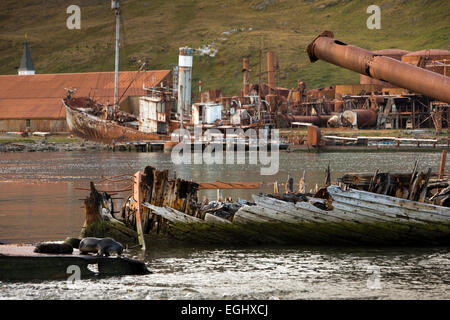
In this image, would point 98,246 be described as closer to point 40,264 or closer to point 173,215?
point 40,264

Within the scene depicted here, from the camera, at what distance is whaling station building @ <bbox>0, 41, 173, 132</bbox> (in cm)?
9394

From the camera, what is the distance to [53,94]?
98.6 m

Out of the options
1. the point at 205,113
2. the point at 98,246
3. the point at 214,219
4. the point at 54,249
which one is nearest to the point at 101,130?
the point at 205,113

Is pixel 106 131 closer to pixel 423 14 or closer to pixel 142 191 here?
pixel 142 191

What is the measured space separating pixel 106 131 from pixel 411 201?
6756cm

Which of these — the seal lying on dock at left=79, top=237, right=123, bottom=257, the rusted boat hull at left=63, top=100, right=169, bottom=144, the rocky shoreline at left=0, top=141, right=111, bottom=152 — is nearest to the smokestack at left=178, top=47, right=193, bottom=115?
the rusted boat hull at left=63, top=100, right=169, bottom=144

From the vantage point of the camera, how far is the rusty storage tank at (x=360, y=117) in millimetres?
86188

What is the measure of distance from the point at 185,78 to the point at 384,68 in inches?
2646

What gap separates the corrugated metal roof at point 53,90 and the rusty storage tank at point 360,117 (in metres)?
23.6

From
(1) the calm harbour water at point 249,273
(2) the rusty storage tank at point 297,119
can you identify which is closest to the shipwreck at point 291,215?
(1) the calm harbour water at point 249,273

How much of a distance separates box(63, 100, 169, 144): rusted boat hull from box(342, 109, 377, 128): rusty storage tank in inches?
806

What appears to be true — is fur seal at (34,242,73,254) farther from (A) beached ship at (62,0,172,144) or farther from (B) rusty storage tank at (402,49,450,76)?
(B) rusty storage tank at (402,49,450,76)

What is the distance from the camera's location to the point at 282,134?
85.9 m
